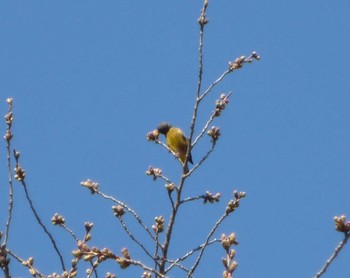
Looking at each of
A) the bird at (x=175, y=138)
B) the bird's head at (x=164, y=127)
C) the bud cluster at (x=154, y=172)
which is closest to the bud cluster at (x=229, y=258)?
Result: the bud cluster at (x=154, y=172)

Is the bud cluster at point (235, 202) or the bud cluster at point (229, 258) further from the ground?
the bud cluster at point (235, 202)

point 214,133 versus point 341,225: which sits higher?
point 214,133

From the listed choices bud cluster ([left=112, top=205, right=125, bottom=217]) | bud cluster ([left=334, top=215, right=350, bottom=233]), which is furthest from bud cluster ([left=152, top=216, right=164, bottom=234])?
bud cluster ([left=334, top=215, right=350, bottom=233])

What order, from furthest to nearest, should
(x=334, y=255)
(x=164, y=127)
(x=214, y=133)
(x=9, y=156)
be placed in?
(x=164, y=127), (x=214, y=133), (x=9, y=156), (x=334, y=255)

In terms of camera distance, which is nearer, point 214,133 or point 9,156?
point 9,156

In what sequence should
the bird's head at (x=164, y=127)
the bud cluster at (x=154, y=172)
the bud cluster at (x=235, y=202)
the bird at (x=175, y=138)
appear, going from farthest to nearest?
the bird's head at (x=164, y=127)
the bird at (x=175, y=138)
the bud cluster at (x=154, y=172)
the bud cluster at (x=235, y=202)

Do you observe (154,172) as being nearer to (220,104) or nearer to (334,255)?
(220,104)

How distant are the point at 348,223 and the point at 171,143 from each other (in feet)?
24.7

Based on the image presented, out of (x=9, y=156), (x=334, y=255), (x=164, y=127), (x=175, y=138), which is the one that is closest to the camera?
(x=334, y=255)

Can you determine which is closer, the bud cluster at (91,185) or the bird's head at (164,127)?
the bud cluster at (91,185)

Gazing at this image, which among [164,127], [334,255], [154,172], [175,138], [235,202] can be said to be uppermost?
[164,127]

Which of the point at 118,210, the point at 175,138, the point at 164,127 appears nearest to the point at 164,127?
the point at 164,127

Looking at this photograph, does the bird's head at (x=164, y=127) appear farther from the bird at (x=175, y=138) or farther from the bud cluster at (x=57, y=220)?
the bud cluster at (x=57, y=220)

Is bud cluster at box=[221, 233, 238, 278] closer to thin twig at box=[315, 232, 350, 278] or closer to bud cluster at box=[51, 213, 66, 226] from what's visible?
thin twig at box=[315, 232, 350, 278]
